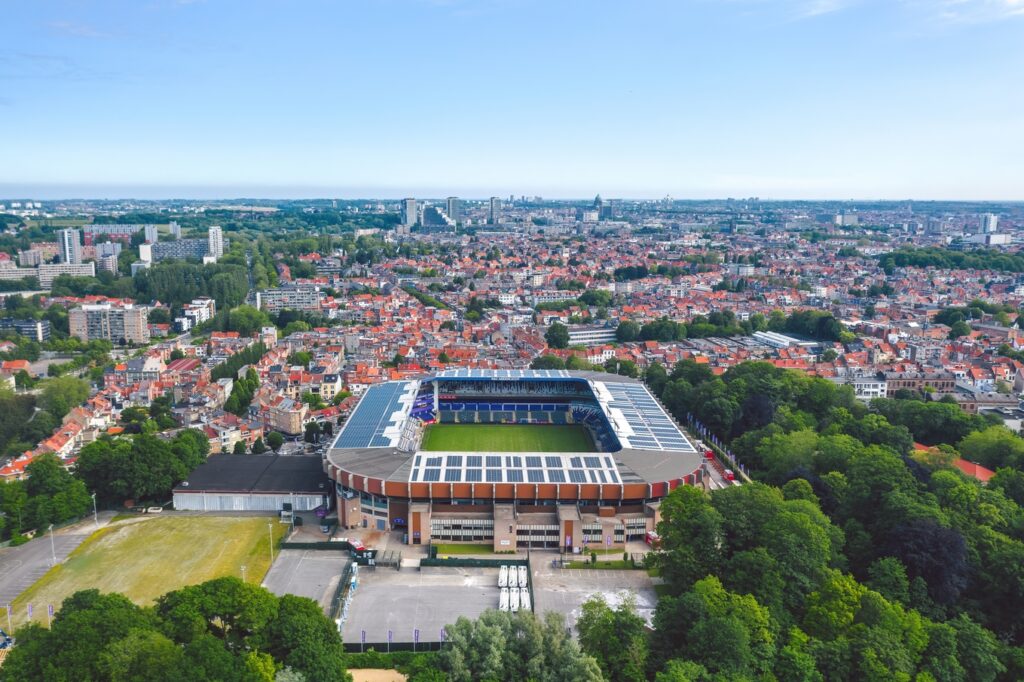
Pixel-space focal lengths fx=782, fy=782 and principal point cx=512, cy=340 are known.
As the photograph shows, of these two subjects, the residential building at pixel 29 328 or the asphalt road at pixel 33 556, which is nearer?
the asphalt road at pixel 33 556

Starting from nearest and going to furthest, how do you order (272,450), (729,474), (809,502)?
(809,502) < (729,474) < (272,450)

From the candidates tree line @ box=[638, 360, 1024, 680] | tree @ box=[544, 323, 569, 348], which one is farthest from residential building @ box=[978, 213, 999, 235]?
tree line @ box=[638, 360, 1024, 680]

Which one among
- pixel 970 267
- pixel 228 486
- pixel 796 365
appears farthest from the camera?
pixel 970 267

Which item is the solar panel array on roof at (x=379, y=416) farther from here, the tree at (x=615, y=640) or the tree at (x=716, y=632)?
the tree at (x=716, y=632)

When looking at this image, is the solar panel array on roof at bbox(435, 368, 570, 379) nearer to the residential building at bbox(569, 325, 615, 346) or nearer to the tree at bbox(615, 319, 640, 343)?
the residential building at bbox(569, 325, 615, 346)

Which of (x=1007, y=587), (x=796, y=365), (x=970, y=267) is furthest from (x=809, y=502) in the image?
(x=970, y=267)

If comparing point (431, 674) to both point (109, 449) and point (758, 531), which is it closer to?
point (758, 531)

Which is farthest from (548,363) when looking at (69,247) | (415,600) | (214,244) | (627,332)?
(214,244)

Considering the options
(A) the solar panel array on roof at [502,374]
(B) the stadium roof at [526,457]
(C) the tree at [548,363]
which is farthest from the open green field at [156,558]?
(C) the tree at [548,363]
